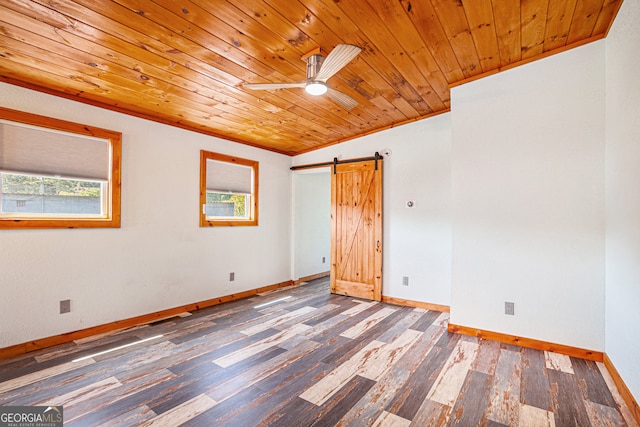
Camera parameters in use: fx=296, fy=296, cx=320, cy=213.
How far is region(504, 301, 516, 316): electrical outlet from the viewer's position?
3.16m

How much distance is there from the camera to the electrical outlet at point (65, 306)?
3088 mm

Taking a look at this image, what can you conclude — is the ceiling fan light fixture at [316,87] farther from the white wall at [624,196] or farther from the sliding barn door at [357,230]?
the sliding barn door at [357,230]

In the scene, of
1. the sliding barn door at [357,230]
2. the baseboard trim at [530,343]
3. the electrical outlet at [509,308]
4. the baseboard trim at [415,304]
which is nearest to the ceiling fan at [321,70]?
the sliding barn door at [357,230]

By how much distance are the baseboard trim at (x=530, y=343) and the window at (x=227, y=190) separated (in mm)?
3514

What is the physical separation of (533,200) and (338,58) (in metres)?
2.50

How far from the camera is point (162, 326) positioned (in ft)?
11.8

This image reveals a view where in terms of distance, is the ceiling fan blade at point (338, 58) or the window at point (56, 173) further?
the window at point (56, 173)

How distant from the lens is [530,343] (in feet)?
10.00

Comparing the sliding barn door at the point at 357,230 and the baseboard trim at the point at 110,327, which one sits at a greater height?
the sliding barn door at the point at 357,230

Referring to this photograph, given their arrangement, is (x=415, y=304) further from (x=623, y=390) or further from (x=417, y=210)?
(x=623, y=390)

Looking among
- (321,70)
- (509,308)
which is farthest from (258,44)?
(509,308)

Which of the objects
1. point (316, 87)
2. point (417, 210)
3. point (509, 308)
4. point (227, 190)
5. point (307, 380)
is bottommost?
point (307, 380)

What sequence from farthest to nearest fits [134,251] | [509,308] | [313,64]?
[134,251] < [509,308] < [313,64]

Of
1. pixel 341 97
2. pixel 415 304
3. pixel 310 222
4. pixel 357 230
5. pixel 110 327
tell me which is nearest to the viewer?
pixel 341 97
